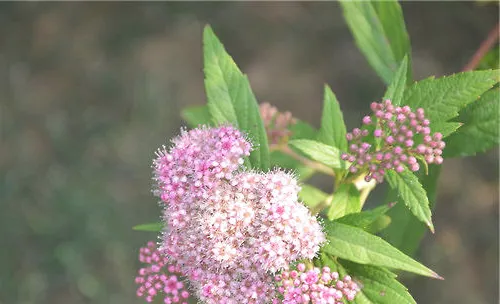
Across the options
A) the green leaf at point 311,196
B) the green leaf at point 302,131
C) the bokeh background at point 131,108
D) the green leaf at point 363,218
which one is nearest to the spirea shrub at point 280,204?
the green leaf at point 363,218

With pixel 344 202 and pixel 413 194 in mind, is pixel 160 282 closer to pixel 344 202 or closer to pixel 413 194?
pixel 344 202

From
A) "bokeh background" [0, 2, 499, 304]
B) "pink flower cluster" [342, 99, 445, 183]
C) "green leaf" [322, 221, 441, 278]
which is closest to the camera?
"green leaf" [322, 221, 441, 278]

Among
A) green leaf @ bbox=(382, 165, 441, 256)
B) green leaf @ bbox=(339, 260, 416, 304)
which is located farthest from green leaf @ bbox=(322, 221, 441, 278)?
green leaf @ bbox=(382, 165, 441, 256)

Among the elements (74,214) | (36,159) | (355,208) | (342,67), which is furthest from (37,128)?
(355,208)

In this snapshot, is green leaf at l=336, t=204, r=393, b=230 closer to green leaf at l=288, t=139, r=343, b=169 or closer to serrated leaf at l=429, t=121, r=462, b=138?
green leaf at l=288, t=139, r=343, b=169

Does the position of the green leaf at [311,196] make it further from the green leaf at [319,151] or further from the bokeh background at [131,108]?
the bokeh background at [131,108]

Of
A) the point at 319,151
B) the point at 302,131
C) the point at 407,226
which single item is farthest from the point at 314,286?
the point at 302,131

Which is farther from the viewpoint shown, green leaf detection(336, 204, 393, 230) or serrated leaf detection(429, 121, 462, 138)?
serrated leaf detection(429, 121, 462, 138)
